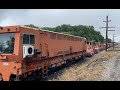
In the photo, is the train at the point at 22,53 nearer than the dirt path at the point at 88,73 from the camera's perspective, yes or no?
Yes

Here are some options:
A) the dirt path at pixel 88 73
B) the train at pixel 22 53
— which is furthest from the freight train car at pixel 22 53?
the dirt path at pixel 88 73

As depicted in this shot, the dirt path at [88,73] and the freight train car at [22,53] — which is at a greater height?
the freight train car at [22,53]

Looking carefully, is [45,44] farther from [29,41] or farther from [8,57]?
[8,57]

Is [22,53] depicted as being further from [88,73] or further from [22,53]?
[88,73]

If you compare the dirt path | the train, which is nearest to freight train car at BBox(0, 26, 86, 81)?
the train

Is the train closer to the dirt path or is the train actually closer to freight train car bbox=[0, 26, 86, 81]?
freight train car bbox=[0, 26, 86, 81]

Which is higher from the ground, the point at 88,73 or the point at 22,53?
the point at 22,53

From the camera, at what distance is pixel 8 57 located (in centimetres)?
1027

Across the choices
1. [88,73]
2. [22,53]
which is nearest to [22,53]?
[22,53]

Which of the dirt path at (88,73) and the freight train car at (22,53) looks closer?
the freight train car at (22,53)

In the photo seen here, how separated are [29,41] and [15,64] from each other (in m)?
1.46

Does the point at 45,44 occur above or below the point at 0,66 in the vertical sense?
above

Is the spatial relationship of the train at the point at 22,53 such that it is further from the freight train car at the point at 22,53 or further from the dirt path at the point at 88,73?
the dirt path at the point at 88,73
